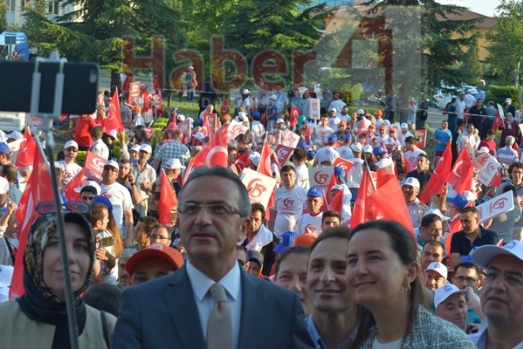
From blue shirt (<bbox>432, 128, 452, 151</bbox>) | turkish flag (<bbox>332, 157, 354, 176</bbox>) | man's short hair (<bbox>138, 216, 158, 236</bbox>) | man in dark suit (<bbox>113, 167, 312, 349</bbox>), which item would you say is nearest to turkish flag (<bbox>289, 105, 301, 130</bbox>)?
blue shirt (<bbox>432, 128, 452, 151</bbox>)

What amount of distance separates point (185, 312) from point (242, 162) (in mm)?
14706

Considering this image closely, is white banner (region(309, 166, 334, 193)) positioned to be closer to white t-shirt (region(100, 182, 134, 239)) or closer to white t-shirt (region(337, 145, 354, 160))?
white t-shirt (region(100, 182, 134, 239))

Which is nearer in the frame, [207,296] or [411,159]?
[207,296]

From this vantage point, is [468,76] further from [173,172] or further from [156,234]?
[156,234]

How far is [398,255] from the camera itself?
459 cm

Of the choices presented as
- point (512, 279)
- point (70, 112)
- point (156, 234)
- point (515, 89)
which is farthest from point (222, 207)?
point (515, 89)

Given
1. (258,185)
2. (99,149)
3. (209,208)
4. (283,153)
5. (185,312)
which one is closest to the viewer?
(185,312)

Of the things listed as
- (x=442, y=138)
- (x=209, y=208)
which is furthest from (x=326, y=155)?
(x=209, y=208)

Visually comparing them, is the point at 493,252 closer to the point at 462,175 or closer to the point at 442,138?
the point at 462,175

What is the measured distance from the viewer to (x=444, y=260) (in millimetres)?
10836

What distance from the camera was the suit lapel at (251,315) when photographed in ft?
13.6

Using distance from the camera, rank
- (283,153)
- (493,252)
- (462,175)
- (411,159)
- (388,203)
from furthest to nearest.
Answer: (411,159) → (283,153) → (462,175) → (388,203) → (493,252)

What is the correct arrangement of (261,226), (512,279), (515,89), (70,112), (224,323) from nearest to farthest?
(70,112) < (224,323) < (512,279) < (261,226) < (515,89)

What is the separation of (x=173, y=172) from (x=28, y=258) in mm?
11454
